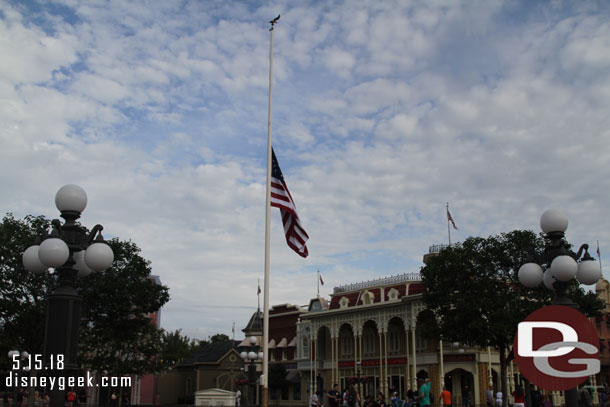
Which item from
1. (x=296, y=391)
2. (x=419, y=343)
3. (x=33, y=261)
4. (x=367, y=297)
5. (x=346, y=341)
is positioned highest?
(x=367, y=297)

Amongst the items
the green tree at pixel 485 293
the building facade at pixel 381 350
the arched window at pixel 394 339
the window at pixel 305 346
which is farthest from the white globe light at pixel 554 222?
the window at pixel 305 346

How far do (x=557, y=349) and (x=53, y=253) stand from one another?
25.0 ft

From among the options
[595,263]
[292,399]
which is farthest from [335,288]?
[595,263]

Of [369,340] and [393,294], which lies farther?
[369,340]

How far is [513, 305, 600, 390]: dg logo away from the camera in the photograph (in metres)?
8.33

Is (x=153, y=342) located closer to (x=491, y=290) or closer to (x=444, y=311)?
(x=444, y=311)

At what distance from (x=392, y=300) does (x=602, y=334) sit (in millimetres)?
22265

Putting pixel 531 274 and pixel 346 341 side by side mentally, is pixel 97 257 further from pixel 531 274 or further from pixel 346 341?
pixel 346 341

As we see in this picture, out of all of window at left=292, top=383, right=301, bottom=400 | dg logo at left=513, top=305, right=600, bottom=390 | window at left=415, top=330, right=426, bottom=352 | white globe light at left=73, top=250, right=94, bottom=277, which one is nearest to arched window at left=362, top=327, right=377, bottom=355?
window at left=415, top=330, right=426, bottom=352

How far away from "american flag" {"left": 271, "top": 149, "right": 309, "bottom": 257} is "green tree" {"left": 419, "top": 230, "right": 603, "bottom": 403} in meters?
15.3

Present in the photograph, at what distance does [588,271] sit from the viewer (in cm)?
1112

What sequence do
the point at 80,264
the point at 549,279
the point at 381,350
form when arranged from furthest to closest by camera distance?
the point at 381,350
the point at 549,279
the point at 80,264

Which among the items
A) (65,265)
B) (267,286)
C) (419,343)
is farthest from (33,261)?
(419,343)

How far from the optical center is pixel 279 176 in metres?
16.8
